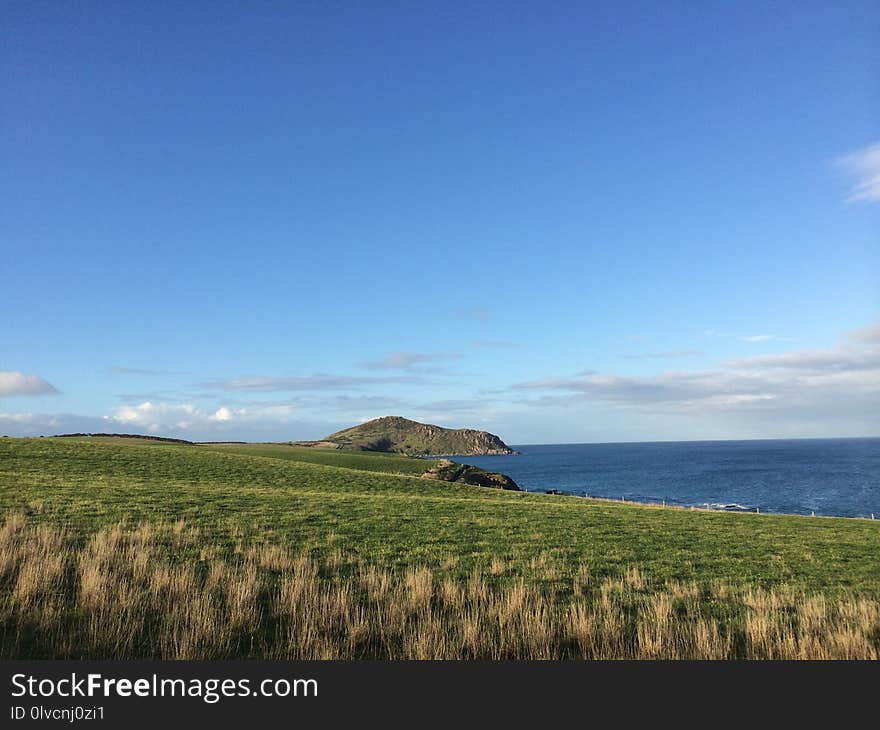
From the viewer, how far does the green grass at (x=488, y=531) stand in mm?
17250

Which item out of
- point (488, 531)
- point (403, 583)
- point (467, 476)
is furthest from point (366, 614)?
point (467, 476)

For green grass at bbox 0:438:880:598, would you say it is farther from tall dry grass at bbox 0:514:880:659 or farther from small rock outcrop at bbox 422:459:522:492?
small rock outcrop at bbox 422:459:522:492

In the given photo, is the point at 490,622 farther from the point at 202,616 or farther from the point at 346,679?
the point at 202,616

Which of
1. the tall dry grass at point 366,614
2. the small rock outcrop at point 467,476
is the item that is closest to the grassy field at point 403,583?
the tall dry grass at point 366,614

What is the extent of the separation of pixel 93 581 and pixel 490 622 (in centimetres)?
812

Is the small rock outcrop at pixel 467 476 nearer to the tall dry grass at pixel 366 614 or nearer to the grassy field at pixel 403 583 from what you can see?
the grassy field at pixel 403 583

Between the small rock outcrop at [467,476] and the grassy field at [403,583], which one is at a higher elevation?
the grassy field at [403,583]

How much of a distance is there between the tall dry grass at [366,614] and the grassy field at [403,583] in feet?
0.18

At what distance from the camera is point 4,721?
6.71m

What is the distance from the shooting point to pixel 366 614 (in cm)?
1108

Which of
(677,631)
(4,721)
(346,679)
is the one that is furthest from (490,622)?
(4,721)

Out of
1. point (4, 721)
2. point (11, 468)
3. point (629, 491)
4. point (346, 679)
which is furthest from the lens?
point (629, 491)

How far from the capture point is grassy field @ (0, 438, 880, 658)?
9680 mm

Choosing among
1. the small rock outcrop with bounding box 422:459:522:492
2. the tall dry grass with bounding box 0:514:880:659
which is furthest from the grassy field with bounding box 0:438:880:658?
the small rock outcrop with bounding box 422:459:522:492
